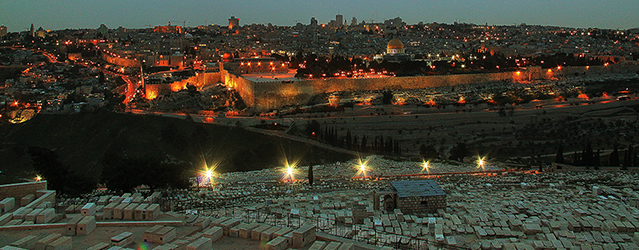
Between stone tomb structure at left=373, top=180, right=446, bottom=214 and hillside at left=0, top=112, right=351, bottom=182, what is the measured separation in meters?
8.20

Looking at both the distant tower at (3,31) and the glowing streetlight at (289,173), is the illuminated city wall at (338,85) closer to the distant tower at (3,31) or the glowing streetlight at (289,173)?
the glowing streetlight at (289,173)

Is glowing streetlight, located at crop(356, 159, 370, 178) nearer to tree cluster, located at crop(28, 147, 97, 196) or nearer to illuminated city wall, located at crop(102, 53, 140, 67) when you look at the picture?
tree cluster, located at crop(28, 147, 97, 196)

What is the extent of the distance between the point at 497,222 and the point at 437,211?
1.15 meters

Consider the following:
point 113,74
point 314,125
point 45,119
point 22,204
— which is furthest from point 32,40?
point 22,204

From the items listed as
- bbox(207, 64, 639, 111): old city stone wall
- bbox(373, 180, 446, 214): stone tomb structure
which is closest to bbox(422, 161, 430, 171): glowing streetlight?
bbox(373, 180, 446, 214): stone tomb structure

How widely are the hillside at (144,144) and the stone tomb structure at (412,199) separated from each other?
26.9 ft

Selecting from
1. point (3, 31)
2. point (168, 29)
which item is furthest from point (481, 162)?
point (3, 31)

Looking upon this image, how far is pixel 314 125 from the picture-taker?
21281 mm

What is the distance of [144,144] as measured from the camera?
21.1 meters

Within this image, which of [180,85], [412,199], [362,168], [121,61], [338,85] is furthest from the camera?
[121,61]

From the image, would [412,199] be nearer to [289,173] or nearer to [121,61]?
[289,173]

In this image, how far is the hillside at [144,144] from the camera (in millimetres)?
19156

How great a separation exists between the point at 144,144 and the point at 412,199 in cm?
1398

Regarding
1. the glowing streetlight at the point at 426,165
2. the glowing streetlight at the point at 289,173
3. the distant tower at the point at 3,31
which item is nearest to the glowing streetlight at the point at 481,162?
the glowing streetlight at the point at 426,165
